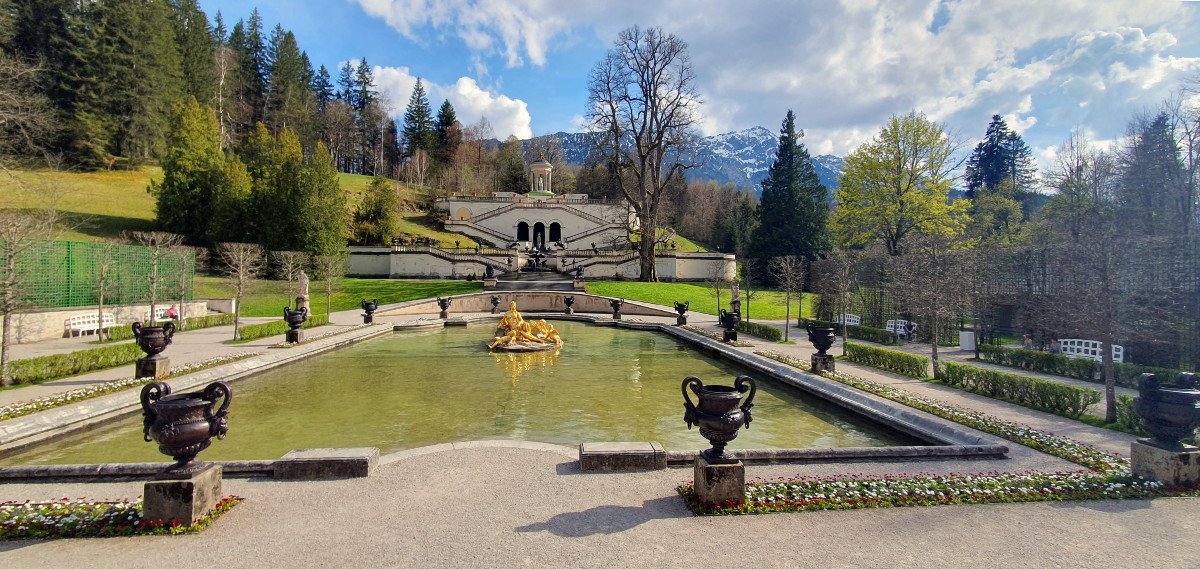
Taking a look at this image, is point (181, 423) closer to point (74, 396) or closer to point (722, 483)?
point (722, 483)

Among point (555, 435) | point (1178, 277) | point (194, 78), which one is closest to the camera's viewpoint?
point (555, 435)

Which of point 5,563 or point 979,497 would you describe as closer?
point 5,563

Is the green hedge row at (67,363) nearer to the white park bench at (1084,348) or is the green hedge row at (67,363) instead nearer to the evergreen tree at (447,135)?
the white park bench at (1084,348)

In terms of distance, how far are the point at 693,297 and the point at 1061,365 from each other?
23.9 meters

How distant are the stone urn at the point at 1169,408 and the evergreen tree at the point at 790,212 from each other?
42.6 m

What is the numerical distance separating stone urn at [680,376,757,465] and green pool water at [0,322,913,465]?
2.89 meters

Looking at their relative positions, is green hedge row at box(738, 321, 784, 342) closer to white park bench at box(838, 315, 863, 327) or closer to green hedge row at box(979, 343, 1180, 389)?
white park bench at box(838, 315, 863, 327)

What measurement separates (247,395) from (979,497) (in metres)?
13.8

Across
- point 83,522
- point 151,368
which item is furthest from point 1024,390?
point 151,368

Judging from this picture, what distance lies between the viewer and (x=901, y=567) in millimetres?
4496

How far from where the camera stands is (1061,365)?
13945 millimetres

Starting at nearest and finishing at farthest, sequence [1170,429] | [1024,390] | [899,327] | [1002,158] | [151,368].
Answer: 1. [1170,429]
2. [1024,390]
3. [151,368]
4. [899,327]
5. [1002,158]

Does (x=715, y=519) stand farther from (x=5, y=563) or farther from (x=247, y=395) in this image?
(x=247, y=395)

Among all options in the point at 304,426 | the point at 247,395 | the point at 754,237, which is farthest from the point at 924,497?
the point at 754,237
